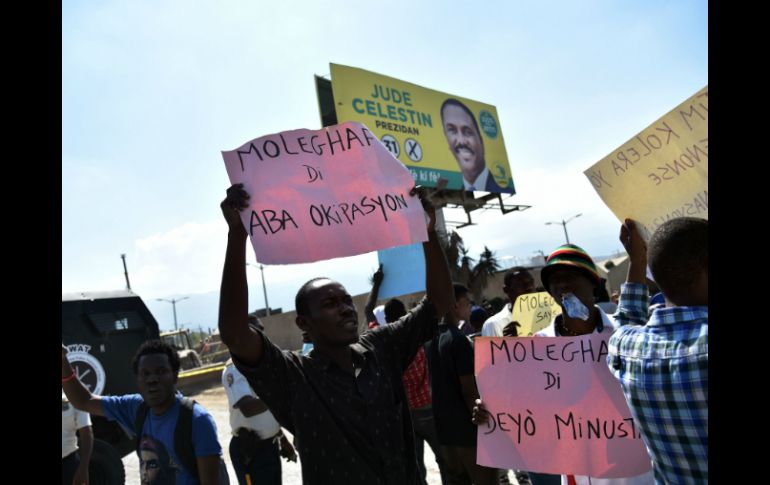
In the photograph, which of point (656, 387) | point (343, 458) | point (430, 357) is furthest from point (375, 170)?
point (430, 357)

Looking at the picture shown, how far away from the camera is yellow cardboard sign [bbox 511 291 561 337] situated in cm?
376

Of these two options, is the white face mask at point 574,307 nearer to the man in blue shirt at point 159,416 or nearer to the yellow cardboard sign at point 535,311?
the yellow cardboard sign at point 535,311

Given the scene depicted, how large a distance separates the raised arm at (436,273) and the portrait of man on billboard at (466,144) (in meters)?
23.3

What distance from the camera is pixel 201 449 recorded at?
2641mm

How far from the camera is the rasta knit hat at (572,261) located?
2.60m

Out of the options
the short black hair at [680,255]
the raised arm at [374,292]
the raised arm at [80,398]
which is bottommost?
the raised arm at [80,398]

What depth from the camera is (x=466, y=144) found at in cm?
2633

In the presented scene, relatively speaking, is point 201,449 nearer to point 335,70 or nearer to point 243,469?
point 243,469

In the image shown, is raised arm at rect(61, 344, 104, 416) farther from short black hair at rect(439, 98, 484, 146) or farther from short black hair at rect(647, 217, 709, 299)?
short black hair at rect(439, 98, 484, 146)

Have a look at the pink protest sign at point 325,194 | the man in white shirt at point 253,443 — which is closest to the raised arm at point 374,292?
the man in white shirt at point 253,443
